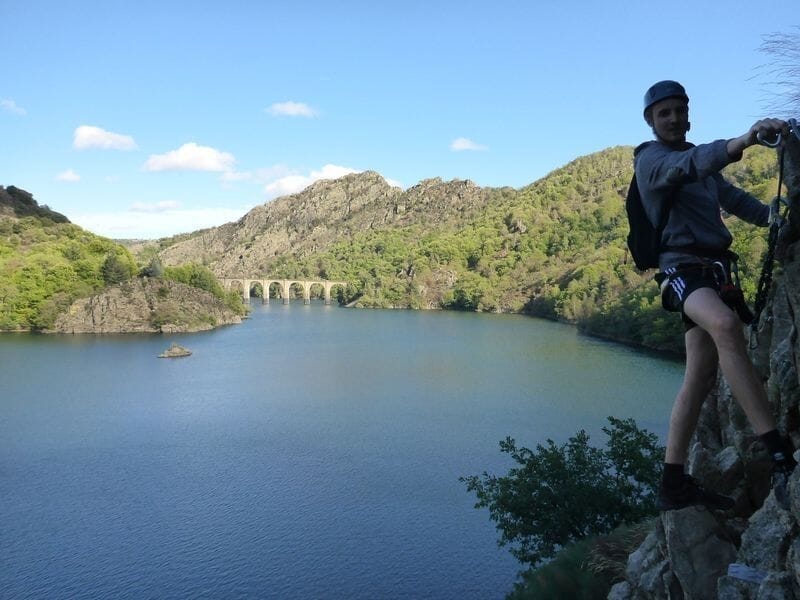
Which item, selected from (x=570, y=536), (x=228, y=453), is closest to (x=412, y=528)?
(x=570, y=536)

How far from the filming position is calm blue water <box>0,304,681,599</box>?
51.7 ft

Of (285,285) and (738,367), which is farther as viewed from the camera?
(285,285)

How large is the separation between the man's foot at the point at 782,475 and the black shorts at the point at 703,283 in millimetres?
776

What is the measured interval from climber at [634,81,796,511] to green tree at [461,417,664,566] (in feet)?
33.5

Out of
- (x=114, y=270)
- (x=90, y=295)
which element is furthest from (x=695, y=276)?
(x=114, y=270)

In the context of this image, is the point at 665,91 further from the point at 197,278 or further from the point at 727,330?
the point at 197,278

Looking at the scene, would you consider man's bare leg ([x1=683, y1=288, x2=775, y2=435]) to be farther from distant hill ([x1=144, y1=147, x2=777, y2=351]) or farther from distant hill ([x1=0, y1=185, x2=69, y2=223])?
distant hill ([x1=0, y1=185, x2=69, y2=223])

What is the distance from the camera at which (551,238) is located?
128 m

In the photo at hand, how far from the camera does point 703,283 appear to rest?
341 centimetres

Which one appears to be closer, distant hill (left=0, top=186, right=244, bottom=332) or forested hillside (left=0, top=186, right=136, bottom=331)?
forested hillside (left=0, top=186, right=136, bottom=331)

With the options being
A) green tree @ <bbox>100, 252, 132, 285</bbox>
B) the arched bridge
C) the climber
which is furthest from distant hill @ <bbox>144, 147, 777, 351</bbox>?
green tree @ <bbox>100, 252, 132, 285</bbox>

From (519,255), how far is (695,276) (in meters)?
123

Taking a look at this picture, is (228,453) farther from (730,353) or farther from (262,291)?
(262,291)

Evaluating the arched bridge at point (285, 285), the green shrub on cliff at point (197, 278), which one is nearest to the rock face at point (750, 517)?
the green shrub on cliff at point (197, 278)
